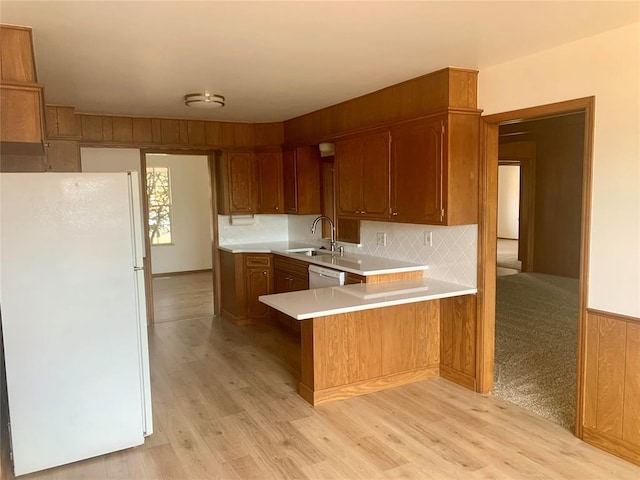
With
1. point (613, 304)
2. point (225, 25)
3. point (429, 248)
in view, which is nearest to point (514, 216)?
point (429, 248)

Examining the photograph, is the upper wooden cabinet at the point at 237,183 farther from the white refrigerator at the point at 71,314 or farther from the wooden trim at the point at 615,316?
the wooden trim at the point at 615,316

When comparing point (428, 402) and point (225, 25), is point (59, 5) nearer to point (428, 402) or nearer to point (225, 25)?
point (225, 25)

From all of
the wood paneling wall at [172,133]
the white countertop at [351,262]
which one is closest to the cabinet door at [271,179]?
the wood paneling wall at [172,133]

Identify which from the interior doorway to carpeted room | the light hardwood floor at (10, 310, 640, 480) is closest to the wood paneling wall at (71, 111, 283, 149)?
the light hardwood floor at (10, 310, 640, 480)

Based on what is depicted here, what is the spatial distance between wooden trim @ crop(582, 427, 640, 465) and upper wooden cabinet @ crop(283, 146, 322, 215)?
139 inches

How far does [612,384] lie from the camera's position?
2771 millimetres

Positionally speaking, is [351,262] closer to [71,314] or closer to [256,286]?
[256,286]

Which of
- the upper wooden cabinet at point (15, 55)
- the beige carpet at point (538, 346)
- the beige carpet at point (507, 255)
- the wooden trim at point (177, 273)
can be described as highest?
the upper wooden cabinet at point (15, 55)

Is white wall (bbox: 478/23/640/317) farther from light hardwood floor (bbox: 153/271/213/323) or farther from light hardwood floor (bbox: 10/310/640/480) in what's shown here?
light hardwood floor (bbox: 153/271/213/323)

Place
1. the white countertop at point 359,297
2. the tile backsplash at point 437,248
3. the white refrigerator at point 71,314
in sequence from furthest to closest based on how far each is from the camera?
the tile backsplash at point 437,248 → the white countertop at point 359,297 → the white refrigerator at point 71,314

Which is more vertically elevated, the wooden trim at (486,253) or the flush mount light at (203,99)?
the flush mount light at (203,99)

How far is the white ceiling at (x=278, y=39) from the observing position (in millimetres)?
2260

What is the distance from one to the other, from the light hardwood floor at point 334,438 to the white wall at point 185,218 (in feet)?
17.8

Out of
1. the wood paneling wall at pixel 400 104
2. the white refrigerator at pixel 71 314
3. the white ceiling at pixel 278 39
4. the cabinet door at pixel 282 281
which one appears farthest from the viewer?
the cabinet door at pixel 282 281
